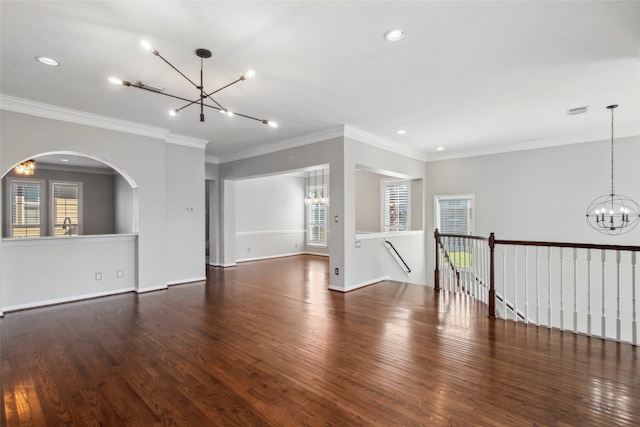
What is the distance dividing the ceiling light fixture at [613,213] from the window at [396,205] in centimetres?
399

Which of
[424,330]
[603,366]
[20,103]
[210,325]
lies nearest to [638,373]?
[603,366]

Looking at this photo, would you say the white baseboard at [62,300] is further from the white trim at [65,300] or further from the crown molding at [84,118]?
the crown molding at [84,118]

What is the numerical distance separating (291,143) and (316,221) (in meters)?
5.08

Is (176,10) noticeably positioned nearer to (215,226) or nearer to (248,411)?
(248,411)

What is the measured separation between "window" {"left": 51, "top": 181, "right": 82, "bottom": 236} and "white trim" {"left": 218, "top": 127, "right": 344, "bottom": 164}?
4.75 meters

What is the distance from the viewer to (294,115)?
16.3ft

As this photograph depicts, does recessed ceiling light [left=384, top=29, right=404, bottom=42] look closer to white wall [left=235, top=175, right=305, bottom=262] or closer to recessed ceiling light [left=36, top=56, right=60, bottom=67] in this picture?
recessed ceiling light [left=36, top=56, right=60, bottom=67]

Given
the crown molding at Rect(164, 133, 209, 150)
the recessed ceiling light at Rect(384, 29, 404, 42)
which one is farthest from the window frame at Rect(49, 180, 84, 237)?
the recessed ceiling light at Rect(384, 29, 404, 42)

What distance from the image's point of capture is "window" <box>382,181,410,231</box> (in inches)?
347

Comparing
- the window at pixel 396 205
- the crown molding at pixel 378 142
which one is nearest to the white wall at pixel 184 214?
the crown molding at pixel 378 142

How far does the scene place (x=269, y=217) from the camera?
408 inches

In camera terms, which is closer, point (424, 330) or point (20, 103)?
point (424, 330)

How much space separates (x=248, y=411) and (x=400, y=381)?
1.30 meters

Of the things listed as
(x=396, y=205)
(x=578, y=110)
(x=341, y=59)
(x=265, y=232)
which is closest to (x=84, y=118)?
(x=341, y=59)
